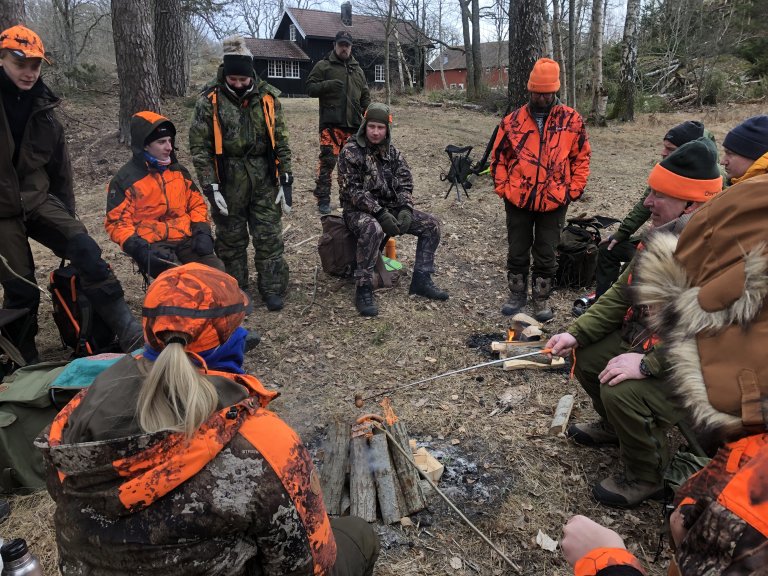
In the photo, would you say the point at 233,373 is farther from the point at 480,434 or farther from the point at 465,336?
the point at 465,336

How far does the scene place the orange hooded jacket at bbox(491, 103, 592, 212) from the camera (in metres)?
4.75

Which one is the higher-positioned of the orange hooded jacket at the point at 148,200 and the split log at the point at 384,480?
the orange hooded jacket at the point at 148,200

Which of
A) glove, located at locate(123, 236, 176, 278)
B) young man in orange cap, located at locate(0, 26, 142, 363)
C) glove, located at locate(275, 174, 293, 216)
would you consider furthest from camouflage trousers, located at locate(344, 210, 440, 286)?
young man in orange cap, located at locate(0, 26, 142, 363)

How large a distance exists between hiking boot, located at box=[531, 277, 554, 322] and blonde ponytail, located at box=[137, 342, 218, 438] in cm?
416

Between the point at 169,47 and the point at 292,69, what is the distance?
82.6 feet

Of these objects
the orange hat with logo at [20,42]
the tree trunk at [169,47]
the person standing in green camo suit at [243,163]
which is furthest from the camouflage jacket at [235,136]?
the tree trunk at [169,47]

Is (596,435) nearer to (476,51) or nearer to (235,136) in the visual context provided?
(235,136)

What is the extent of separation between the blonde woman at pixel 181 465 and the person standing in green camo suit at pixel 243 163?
3.67 m

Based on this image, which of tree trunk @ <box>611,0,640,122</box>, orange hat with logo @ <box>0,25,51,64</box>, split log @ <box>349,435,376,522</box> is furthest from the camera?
tree trunk @ <box>611,0,640,122</box>

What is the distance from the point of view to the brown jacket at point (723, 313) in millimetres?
1030

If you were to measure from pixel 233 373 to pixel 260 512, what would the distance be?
441 millimetres

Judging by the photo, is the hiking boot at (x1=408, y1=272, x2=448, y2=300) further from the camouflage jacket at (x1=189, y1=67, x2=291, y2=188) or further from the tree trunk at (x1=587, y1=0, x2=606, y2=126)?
the tree trunk at (x1=587, y1=0, x2=606, y2=126)

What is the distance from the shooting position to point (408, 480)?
2.91m

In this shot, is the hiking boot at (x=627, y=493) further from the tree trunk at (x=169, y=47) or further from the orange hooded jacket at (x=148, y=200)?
the tree trunk at (x=169, y=47)
